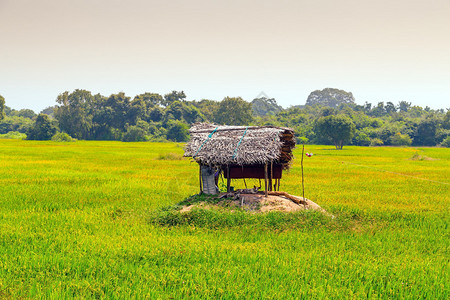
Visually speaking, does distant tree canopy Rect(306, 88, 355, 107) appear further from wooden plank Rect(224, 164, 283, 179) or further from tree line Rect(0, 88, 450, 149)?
wooden plank Rect(224, 164, 283, 179)

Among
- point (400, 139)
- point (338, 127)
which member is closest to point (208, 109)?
point (338, 127)

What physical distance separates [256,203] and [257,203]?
3 centimetres

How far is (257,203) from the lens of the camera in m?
9.27

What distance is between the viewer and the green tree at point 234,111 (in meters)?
73.2

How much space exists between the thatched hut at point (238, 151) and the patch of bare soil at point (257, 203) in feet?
1.15

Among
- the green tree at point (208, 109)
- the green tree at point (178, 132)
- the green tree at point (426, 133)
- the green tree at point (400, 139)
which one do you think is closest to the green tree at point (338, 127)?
the green tree at point (400, 139)

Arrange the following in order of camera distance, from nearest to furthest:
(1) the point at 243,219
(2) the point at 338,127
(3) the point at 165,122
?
(1) the point at 243,219
(2) the point at 338,127
(3) the point at 165,122

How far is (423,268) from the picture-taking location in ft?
19.7

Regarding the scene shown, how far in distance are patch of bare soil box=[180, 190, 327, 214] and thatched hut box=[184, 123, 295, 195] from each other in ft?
1.15

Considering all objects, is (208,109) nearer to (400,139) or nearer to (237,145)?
(400,139)

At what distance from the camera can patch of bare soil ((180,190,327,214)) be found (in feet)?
Result: 30.0

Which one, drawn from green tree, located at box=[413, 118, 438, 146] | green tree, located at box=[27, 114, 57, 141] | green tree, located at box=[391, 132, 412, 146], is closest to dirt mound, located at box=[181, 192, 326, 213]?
green tree, located at box=[391, 132, 412, 146]

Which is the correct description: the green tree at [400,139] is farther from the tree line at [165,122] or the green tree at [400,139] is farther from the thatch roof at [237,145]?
the thatch roof at [237,145]

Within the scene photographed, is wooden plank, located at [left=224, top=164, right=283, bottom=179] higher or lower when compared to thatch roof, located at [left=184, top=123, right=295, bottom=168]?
lower
